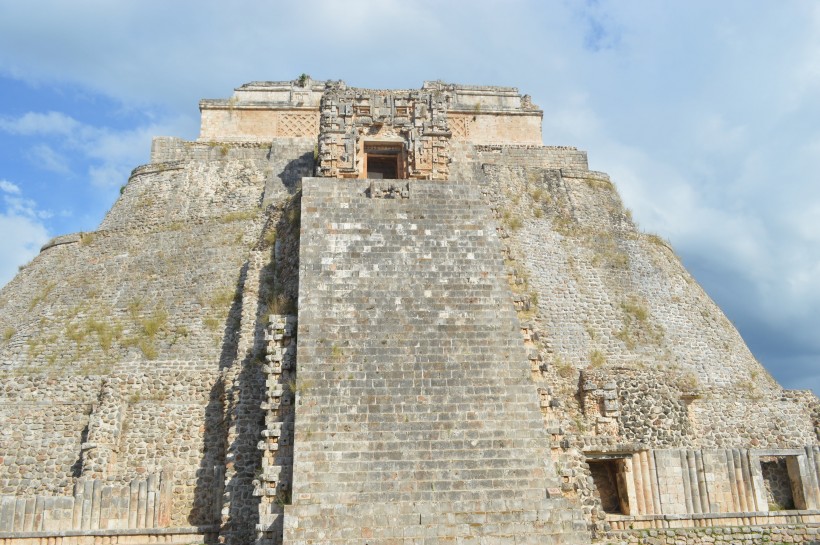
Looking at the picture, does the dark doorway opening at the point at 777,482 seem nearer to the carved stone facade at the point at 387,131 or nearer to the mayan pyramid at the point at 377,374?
the mayan pyramid at the point at 377,374

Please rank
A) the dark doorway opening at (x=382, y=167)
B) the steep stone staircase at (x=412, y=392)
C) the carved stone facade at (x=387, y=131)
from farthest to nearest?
1. the dark doorway opening at (x=382, y=167)
2. the carved stone facade at (x=387, y=131)
3. the steep stone staircase at (x=412, y=392)

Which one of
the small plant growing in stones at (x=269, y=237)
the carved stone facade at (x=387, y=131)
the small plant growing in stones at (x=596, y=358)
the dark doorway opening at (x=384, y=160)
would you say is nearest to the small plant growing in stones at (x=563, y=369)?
the small plant growing in stones at (x=596, y=358)

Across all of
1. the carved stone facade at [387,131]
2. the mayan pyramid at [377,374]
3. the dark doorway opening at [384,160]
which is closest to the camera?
the mayan pyramid at [377,374]

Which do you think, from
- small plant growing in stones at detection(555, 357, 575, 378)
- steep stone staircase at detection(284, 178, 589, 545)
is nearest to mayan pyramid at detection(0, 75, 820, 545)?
steep stone staircase at detection(284, 178, 589, 545)

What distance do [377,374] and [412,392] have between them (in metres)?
0.64

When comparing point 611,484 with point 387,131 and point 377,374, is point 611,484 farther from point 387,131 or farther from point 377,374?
point 387,131

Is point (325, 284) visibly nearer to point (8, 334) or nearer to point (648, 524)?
point (648, 524)

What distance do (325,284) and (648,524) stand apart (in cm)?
728

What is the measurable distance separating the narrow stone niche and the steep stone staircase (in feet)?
14.3

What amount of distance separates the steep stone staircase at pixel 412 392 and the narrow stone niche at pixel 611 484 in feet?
14.3

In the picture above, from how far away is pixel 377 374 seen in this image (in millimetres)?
11992

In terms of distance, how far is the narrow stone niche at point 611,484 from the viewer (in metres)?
15.0

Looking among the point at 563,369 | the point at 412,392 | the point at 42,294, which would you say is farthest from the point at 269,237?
the point at 563,369

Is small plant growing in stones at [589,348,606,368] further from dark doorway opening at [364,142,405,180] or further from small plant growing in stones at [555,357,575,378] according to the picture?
dark doorway opening at [364,142,405,180]
